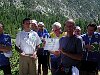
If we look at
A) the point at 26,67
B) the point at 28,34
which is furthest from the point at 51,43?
the point at 26,67

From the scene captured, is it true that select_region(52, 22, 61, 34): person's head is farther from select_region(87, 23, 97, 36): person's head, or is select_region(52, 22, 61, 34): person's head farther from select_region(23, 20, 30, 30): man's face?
select_region(87, 23, 97, 36): person's head

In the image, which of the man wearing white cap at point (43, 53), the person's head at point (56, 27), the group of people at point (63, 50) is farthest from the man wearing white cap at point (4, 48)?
the man wearing white cap at point (43, 53)

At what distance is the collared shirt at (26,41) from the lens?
8.46 m

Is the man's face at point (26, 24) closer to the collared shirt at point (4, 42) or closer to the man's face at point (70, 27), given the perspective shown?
the collared shirt at point (4, 42)

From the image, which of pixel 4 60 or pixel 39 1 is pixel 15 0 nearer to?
pixel 39 1

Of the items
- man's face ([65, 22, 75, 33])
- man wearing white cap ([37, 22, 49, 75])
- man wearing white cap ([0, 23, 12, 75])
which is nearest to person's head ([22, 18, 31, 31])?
man wearing white cap ([0, 23, 12, 75])

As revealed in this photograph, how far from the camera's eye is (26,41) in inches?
334

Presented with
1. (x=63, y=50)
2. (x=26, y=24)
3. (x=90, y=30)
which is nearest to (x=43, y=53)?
(x=26, y=24)

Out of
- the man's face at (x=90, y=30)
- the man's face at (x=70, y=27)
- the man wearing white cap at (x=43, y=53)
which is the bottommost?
the man wearing white cap at (x=43, y=53)

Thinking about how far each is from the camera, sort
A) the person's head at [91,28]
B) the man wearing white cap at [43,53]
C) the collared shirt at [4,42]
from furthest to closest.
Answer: the man wearing white cap at [43,53] < the collared shirt at [4,42] < the person's head at [91,28]

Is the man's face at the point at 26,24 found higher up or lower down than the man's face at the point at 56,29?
higher up

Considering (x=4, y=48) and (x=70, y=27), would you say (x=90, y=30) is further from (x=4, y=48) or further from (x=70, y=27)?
(x=4, y=48)

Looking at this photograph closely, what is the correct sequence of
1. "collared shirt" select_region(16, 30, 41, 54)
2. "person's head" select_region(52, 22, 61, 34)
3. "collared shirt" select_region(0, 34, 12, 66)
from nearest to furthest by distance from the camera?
"collared shirt" select_region(0, 34, 12, 66)
"person's head" select_region(52, 22, 61, 34)
"collared shirt" select_region(16, 30, 41, 54)

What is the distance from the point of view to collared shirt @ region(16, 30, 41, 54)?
333 inches
